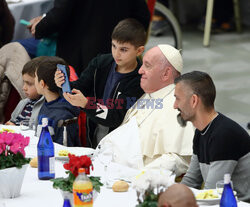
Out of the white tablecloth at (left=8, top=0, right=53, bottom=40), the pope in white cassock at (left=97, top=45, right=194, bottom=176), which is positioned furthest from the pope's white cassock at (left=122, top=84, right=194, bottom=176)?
the white tablecloth at (left=8, top=0, right=53, bottom=40)

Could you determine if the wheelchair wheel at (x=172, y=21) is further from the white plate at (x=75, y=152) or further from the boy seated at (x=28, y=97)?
the white plate at (x=75, y=152)

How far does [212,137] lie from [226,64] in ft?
16.3

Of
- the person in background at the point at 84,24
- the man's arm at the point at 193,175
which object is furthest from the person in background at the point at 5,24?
the man's arm at the point at 193,175

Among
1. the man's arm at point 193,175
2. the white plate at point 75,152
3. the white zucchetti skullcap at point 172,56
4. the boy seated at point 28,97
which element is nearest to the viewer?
the man's arm at point 193,175

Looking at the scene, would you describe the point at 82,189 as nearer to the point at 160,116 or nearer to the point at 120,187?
the point at 120,187

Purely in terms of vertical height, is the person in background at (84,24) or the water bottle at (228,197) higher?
the person in background at (84,24)

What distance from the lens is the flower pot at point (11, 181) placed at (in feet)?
10.1

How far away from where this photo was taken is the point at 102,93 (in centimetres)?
456

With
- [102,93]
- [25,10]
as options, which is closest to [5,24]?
[25,10]

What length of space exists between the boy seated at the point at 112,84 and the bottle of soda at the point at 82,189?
1457 millimetres

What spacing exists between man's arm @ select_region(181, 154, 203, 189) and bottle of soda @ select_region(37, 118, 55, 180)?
0.71m

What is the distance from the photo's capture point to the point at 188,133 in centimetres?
387

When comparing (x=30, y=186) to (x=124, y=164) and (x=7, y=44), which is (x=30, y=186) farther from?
(x=7, y=44)

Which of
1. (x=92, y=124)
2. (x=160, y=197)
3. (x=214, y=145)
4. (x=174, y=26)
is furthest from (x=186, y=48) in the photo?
(x=160, y=197)
